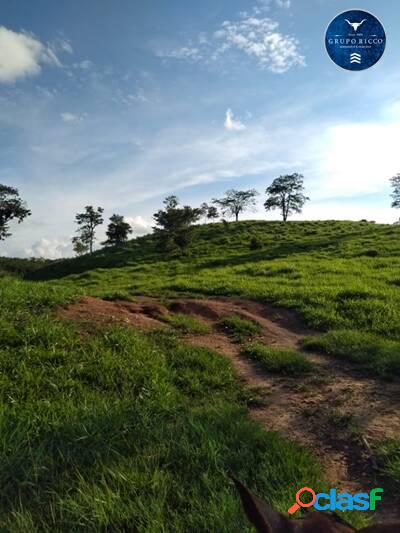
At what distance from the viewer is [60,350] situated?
5441mm

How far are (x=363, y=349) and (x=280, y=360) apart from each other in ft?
5.46

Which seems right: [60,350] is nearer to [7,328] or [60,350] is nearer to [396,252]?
[7,328]

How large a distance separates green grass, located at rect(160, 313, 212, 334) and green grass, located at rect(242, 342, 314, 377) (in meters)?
1.44

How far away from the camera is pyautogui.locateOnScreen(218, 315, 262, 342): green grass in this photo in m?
8.13

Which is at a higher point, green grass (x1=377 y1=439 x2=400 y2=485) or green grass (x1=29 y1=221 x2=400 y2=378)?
green grass (x1=29 y1=221 x2=400 y2=378)

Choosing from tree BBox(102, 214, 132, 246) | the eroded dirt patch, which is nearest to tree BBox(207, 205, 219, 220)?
tree BBox(102, 214, 132, 246)

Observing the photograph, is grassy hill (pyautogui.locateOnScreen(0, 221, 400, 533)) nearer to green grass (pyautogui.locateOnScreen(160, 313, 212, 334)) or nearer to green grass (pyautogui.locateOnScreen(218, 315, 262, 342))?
green grass (pyautogui.locateOnScreen(160, 313, 212, 334))

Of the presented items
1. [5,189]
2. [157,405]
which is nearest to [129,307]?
[157,405]

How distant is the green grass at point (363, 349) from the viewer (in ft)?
19.0

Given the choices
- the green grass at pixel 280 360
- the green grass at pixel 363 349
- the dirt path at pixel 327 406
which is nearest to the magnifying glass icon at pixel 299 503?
the dirt path at pixel 327 406

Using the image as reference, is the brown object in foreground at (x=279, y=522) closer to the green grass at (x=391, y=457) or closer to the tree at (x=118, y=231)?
the green grass at (x=391, y=457)

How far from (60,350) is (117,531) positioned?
3.41 m

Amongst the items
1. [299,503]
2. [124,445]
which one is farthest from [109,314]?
[299,503]

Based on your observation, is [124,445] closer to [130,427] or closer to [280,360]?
[130,427]
